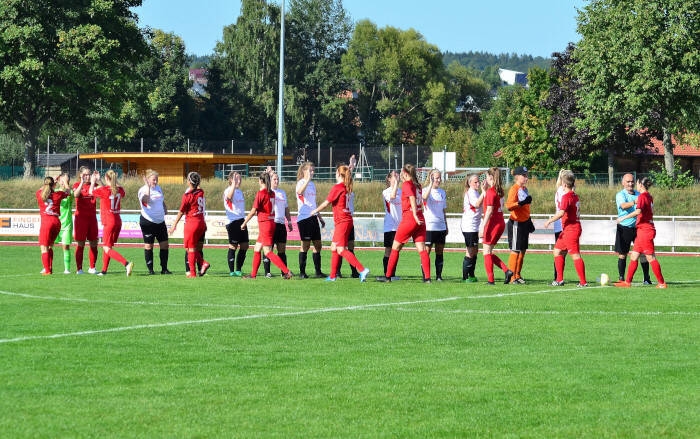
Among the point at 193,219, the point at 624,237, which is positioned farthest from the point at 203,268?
the point at 624,237

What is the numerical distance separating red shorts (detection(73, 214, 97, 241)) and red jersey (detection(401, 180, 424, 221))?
6265 millimetres

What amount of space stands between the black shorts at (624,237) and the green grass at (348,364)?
247 cm

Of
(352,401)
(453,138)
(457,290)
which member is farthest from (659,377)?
(453,138)

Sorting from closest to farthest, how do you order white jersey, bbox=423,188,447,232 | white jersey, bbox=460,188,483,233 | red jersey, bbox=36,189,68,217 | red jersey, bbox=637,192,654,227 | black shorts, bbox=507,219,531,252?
red jersey, bbox=637,192,654,227 → black shorts, bbox=507,219,531,252 → white jersey, bbox=460,188,483,233 → white jersey, bbox=423,188,447,232 → red jersey, bbox=36,189,68,217

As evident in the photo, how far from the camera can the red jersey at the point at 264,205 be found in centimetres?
1864

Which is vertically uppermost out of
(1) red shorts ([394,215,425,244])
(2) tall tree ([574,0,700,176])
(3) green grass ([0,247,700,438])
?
(2) tall tree ([574,0,700,176])

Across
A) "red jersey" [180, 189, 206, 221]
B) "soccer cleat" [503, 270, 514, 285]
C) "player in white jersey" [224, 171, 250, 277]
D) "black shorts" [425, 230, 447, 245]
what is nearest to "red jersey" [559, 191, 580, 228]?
"soccer cleat" [503, 270, 514, 285]

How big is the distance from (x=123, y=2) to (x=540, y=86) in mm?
31885

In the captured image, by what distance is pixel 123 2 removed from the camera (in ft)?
211

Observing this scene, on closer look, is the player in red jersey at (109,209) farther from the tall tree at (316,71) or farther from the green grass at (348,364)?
the tall tree at (316,71)

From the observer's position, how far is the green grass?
7086mm

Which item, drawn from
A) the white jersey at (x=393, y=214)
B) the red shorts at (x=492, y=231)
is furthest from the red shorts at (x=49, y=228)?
the red shorts at (x=492, y=231)

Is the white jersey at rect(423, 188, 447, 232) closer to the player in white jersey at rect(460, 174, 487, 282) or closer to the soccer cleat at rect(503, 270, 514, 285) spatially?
the player in white jersey at rect(460, 174, 487, 282)

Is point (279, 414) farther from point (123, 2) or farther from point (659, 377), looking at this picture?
point (123, 2)
